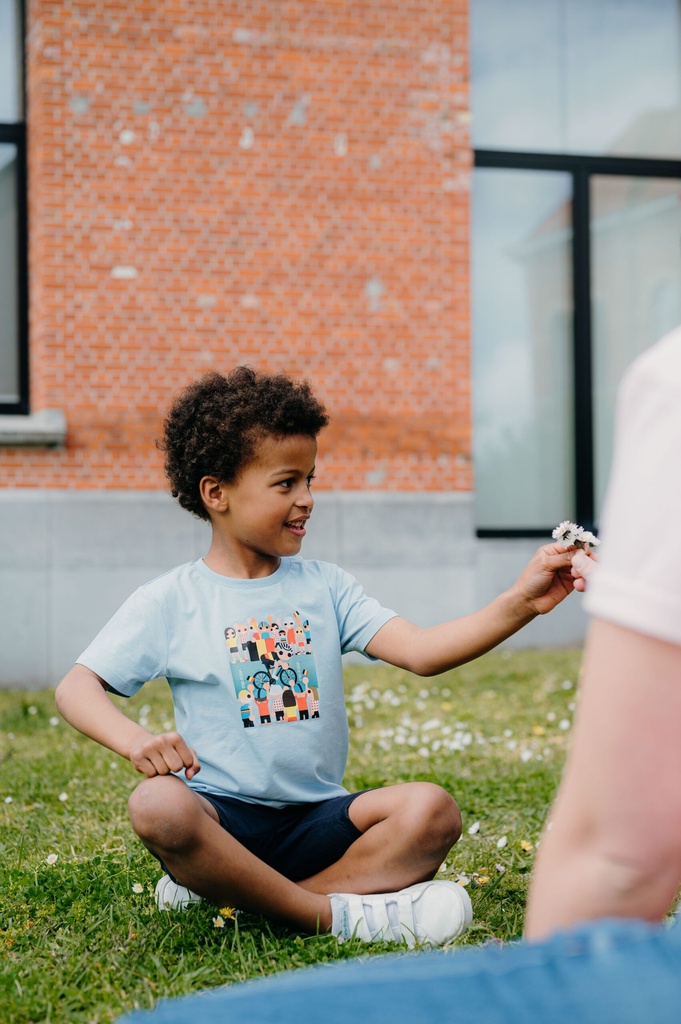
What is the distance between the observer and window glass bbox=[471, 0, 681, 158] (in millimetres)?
9094

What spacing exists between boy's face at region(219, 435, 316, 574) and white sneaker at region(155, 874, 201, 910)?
2.58ft

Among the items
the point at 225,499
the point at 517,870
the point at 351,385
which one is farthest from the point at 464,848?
the point at 351,385

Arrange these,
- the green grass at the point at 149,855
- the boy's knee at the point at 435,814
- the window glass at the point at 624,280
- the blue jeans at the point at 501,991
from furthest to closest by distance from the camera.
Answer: the window glass at the point at 624,280 < the boy's knee at the point at 435,814 < the green grass at the point at 149,855 < the blue jeans at the point at 501,991

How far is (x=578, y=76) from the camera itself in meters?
9.27

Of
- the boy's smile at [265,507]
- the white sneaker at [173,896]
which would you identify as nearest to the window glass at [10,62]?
the boy's smile at [265,507]

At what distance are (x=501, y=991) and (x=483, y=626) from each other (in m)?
1.58

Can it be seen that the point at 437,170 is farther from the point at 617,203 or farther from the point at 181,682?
the point at 181,682

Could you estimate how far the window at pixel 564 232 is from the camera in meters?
9.11

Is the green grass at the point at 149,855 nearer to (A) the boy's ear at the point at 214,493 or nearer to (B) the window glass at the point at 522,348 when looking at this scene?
(A) the boy's ear at the point at 214,493

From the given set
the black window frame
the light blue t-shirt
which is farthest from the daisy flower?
the black window frame

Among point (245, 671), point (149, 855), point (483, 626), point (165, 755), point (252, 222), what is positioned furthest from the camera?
point (252, 222)

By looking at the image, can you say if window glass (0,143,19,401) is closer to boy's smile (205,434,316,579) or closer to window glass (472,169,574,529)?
window glass (472,169,574,529)

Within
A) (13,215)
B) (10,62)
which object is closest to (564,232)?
(13,215)

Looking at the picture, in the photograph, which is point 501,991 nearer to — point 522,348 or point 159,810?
point 159,810
